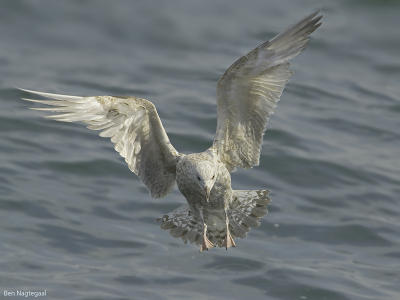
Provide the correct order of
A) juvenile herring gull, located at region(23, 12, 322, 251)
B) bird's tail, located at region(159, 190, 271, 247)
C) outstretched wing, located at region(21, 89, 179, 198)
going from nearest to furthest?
outstretched wing, located at region(21, 89, 179, 198), juvenile herring gull, located at region(23, 12, 322, 251), bird's tail, located at region(159, 190, 271, 247)

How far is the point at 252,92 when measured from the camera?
7.23 metres

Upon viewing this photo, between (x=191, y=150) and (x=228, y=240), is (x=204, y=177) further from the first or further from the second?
(x=191, y=150)

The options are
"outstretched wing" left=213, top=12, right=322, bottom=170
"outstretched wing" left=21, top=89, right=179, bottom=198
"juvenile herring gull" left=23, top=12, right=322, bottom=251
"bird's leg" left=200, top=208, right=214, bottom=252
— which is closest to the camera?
"outstretched wing" left=21, top=89, right=179, bottom=198

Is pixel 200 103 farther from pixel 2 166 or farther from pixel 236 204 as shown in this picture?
pixel 236 204

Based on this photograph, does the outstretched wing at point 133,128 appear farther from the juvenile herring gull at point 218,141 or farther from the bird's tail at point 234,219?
the bird's tail at point 234,219

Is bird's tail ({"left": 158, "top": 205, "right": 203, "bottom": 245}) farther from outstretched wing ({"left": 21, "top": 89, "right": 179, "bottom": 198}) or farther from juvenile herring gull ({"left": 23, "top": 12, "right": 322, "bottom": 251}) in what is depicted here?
outstretched wing ({"left": 21, "top": 89, "right": 179, "bottom": 198})

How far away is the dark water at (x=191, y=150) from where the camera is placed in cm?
877

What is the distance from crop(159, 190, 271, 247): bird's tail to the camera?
24.6ft

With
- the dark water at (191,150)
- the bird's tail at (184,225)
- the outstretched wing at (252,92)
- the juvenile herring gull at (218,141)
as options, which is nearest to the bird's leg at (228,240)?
the juvenile herring gull at (218,141)

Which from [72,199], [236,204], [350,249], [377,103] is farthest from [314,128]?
[236,204]

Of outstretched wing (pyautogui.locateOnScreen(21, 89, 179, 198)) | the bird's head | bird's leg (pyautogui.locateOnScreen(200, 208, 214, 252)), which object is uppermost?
outstretched wing (pyautogui.locateOnScreen(21, 89, 179, 198))

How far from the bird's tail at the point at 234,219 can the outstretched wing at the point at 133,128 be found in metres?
0.27

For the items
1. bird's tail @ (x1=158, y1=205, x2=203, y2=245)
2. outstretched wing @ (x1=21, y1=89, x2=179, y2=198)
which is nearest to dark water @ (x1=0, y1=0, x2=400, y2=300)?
bird's tail @ (x1=158, y1=205, x2=203, y2=245)

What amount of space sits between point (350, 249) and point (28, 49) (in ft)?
23.6
